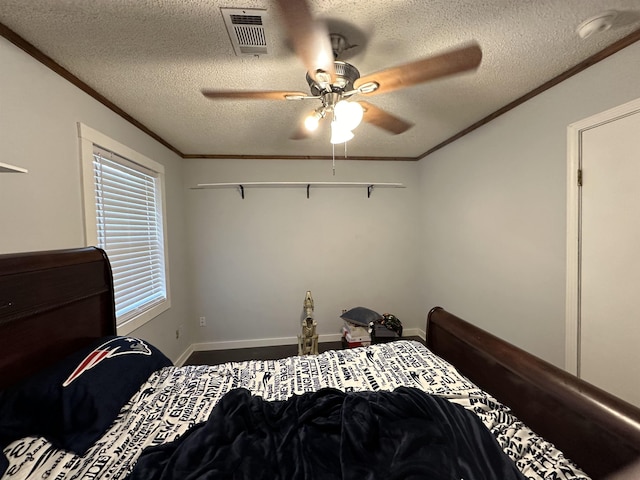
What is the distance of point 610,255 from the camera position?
4.73 feet

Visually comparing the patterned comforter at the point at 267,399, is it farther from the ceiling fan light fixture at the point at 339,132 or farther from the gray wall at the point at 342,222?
the ceiling fan light fixture at the point at 339,132

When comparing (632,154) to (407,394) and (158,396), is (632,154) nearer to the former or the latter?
(407,394)

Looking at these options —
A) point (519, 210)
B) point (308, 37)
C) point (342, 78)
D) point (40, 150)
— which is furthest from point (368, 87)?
point (40, 150)

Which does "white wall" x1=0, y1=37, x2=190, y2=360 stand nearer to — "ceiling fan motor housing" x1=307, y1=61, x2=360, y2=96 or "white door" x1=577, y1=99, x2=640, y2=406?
"ceiling fan motor housing" x1=307, y1=61, x2=360, y2=96

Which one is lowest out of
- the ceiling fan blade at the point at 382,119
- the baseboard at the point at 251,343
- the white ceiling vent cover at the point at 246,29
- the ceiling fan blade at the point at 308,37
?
the baseboard at the point at 251,343

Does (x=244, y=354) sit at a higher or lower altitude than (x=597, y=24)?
lower

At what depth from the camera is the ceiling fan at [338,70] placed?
3.40 feet

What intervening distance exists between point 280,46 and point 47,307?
5.52 ft

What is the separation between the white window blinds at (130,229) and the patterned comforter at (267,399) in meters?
1.03

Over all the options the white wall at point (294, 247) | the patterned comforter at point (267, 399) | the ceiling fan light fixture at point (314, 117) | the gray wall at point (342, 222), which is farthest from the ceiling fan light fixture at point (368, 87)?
the white wall at point (294, 247)

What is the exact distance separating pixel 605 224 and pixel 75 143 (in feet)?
10.6

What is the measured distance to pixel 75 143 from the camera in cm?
158

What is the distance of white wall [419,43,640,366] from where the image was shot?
159 centimetres

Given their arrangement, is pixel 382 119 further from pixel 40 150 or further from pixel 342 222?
pixel 40 150
